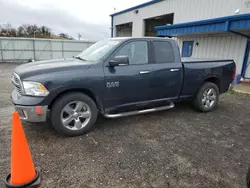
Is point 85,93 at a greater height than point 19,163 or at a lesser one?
greater

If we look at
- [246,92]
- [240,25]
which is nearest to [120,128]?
[246,92]

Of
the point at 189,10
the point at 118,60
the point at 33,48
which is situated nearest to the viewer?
the point at 118,60

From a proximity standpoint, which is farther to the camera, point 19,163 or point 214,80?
point 214,80

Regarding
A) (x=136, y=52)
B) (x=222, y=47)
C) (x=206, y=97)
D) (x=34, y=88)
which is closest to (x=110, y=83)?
(x=136, y=52)

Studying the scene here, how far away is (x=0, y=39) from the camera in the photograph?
61.2 feet

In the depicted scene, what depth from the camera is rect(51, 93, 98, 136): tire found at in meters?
3.23

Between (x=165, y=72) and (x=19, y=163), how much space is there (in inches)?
127

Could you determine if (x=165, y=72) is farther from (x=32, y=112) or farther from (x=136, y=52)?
(x=32, y=112)

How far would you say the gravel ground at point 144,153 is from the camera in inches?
95.4

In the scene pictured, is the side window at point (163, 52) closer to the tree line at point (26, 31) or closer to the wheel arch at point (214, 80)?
the wheel arch at point (214, 80)

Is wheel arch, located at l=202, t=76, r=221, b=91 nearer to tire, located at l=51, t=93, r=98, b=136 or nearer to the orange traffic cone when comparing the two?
tire, located at l=51, t=93, r=98, b=136

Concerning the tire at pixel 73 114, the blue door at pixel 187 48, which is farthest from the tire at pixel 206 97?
the blue door at pixel 187 48

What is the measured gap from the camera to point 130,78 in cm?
377

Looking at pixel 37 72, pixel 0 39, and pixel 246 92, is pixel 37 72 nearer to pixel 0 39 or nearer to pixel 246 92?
pixel 246 92
